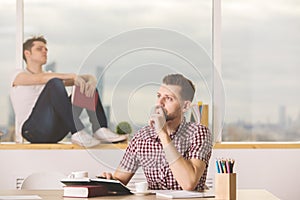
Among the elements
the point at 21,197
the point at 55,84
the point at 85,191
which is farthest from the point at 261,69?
the point at 21,197

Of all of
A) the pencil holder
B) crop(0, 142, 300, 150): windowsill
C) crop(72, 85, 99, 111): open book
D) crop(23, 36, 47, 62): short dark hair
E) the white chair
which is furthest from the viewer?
crop(23, 36, 47, 62): short dark hair

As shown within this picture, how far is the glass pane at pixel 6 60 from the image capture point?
476 cm

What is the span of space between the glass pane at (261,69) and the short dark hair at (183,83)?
6.09 ft

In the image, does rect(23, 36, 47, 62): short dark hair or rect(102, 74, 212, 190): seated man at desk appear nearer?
rect(102, 74, 212, 190): seated man at desk

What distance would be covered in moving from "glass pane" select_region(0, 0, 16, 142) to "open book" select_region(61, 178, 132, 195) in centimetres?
187

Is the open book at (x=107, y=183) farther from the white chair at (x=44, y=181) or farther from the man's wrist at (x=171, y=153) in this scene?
the white chair at (x=44, y=181)

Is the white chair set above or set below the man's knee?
below

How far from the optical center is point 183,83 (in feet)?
9.63

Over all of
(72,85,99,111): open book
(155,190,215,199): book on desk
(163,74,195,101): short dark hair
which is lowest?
(155,190,215,199): book on desk

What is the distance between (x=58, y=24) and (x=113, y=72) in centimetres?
207

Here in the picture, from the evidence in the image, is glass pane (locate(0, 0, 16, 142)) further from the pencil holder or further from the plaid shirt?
the pencil holder

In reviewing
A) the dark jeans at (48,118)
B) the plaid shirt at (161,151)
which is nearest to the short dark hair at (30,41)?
the dark jeans at (48,118)

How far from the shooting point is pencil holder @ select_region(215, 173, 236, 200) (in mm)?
2811

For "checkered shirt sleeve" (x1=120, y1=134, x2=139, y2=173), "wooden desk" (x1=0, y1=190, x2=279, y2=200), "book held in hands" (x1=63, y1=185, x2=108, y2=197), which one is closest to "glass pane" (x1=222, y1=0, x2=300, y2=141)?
"checkered shirt sleeve" (x1=120, y1=134, x2=139, y2=173)
